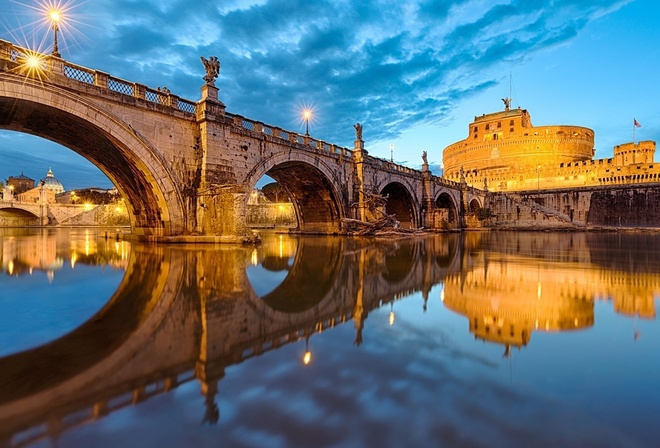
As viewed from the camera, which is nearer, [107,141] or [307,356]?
[307,356]

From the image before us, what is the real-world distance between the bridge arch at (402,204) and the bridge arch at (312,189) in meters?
8.84

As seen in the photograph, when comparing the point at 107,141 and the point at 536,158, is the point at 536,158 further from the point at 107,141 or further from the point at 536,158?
the point at 107,141

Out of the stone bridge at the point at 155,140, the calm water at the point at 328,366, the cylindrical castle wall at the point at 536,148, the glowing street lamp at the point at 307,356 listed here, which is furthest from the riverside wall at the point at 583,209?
the glowing street lamp at the point at 307,356

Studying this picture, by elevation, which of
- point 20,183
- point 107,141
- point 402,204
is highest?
point 20,183

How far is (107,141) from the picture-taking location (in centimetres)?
1398

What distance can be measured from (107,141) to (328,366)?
1494 centimetres

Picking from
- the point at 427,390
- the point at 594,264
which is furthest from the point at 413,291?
the point at 594,264

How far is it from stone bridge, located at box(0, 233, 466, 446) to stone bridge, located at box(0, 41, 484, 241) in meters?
7.97

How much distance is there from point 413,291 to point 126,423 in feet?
16.1

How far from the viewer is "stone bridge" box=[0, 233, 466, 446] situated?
2.32 metres

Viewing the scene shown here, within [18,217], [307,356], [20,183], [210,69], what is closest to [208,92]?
[210,69]

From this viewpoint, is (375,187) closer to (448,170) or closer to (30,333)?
(30,333)

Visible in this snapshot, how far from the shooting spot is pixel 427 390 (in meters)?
2.51

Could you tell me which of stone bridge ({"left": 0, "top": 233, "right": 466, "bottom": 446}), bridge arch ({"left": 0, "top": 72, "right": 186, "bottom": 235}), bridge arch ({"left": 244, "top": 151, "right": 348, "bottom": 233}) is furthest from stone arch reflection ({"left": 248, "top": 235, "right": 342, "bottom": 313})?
bridge arch ({"left": 244, "top": 151, "right": 348, "bottom": 233})
